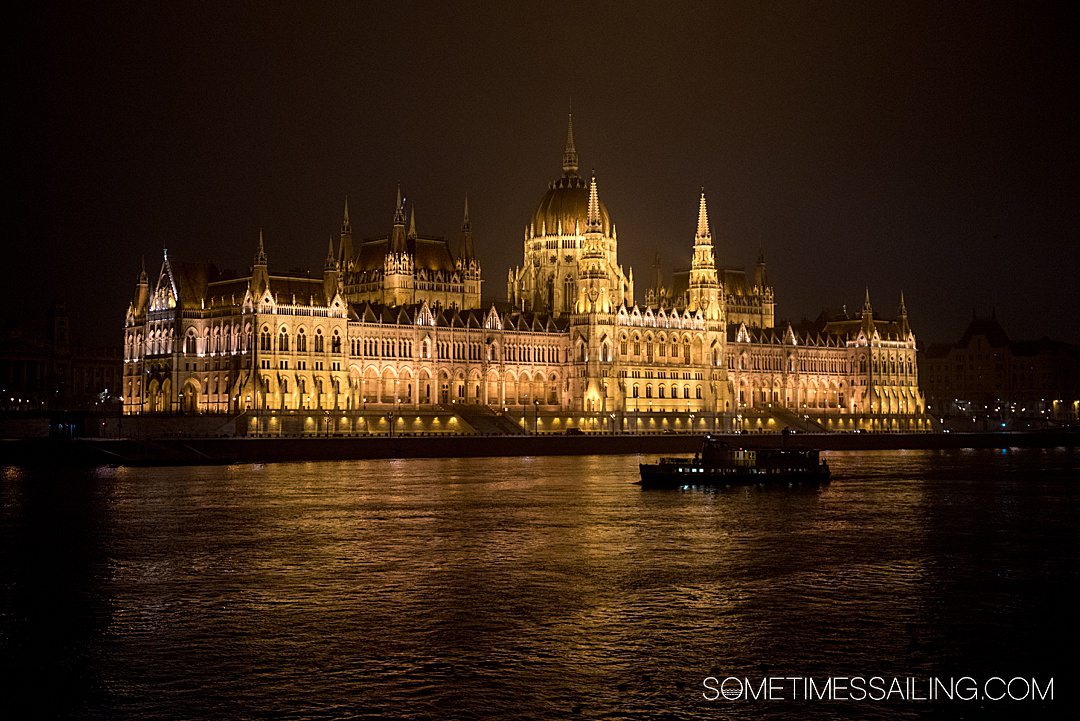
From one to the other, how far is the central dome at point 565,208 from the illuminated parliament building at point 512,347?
209mm

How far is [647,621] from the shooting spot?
33.9 metres

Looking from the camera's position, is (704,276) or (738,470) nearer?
(738,470)

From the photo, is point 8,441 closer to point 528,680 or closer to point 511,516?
point 511,516

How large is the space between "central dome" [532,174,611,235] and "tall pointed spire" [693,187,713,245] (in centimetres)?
1076

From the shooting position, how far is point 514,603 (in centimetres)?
3672

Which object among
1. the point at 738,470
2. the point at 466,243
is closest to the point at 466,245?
the point at 466,243

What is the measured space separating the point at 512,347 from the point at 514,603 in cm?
10832

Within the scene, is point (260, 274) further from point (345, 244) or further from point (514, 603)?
point (514, 603)

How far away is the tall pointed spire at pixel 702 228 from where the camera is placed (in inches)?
6555

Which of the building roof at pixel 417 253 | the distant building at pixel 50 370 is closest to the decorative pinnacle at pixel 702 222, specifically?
the building roof at pixel 417 253

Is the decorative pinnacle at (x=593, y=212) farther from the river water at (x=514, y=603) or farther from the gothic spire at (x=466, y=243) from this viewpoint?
the river water at (x=514, y=603)

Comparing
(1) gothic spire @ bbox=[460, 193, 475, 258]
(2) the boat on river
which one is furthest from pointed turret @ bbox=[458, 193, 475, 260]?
(2) the boat on river

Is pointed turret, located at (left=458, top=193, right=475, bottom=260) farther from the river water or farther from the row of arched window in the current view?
the river water

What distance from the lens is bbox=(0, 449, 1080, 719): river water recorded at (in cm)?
2700
